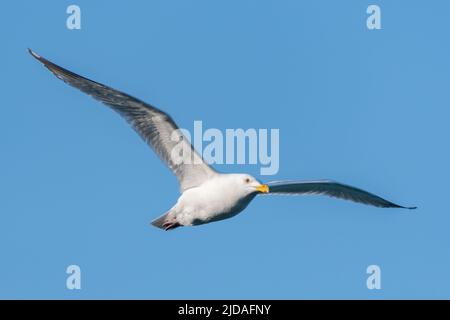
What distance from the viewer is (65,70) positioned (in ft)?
45.6

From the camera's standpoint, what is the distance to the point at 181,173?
46.9ft

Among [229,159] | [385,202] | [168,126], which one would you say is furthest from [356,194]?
[168,126]

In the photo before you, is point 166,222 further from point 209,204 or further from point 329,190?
point 329,190

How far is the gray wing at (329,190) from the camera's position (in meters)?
15.2

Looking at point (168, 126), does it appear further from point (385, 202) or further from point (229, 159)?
point (385, 202)

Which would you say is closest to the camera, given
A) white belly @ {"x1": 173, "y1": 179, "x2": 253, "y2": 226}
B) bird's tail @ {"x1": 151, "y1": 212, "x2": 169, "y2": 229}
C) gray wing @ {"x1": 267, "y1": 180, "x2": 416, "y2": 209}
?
white belly @ {"x1": 173, "y1": 179, "x2": 253, "y2": 226}

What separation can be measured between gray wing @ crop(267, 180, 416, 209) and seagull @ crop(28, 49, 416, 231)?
35.6 inches

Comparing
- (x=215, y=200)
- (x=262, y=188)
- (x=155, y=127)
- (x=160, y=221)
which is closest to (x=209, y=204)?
(x=215, y=200)

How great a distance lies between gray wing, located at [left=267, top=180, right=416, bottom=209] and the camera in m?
15.2

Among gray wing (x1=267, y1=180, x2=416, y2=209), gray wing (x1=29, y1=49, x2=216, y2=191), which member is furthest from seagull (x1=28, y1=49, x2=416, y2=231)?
gray wing (x1=267, y1=180, x2=416, y2=209)

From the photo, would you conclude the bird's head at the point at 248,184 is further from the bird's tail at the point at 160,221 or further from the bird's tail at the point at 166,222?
Result: the bird's tail at the point at 160,221

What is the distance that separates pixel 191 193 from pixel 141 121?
1.11m

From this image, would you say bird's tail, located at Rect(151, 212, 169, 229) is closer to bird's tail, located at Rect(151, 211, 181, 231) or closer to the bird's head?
bird's tail, located at Rect(151, 211, 181, 231)

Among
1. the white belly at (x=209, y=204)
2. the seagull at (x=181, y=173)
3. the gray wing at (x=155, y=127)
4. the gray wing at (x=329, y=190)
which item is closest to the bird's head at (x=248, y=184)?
the seagull at (x=181, y=173)
